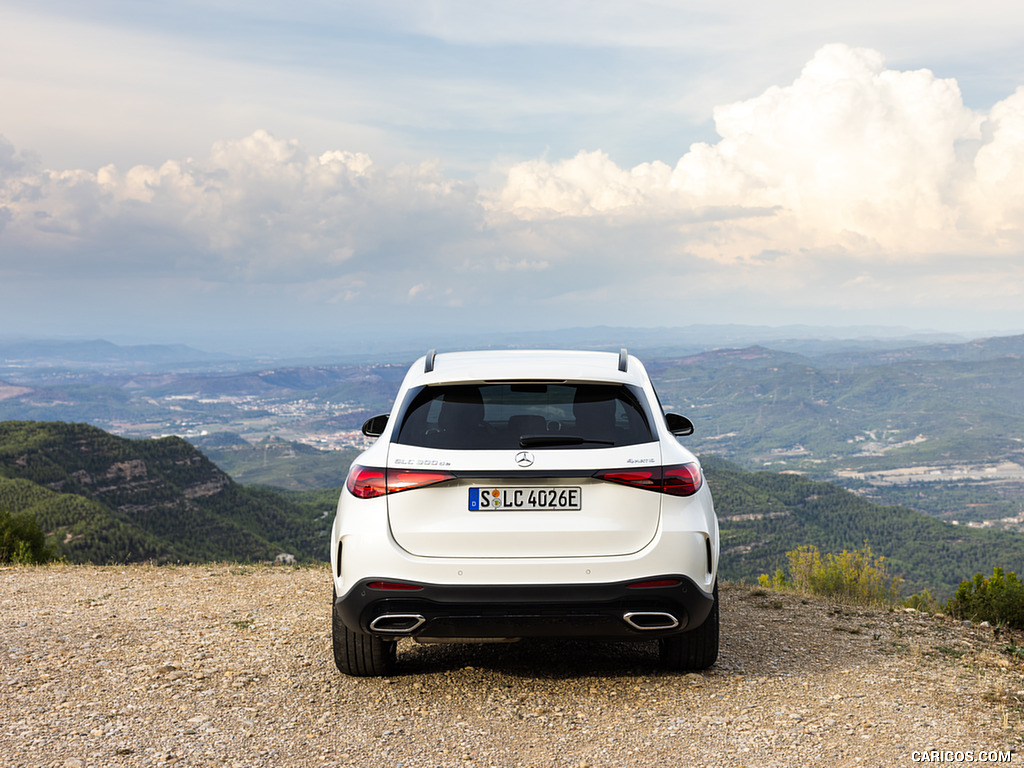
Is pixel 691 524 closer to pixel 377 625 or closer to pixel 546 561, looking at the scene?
pixel 546 561

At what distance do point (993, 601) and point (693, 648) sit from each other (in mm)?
4261

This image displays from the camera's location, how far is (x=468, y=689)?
4715 mm

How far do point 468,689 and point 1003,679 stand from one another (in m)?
3.52

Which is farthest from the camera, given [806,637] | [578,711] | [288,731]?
[806,637]

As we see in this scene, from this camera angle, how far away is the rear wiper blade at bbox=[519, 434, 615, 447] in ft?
13.8

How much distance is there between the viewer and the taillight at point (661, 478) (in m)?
4.12

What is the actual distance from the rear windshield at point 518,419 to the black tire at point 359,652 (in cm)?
134

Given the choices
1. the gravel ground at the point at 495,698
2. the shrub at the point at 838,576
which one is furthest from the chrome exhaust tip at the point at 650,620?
the shrub at the point at 838,576

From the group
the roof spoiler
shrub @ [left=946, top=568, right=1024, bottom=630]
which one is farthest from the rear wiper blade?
shrub @ [left=946, top=568, right=1024, bottom=630]

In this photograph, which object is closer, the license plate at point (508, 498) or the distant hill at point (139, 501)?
the license plate at point (508, 498)

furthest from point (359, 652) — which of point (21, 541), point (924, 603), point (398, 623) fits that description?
point (21, 541)

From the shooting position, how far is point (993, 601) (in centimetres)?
733

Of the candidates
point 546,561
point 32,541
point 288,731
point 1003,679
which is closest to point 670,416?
point 546,561

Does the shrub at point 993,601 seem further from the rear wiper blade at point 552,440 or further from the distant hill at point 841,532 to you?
the distant hill at point 841,532
